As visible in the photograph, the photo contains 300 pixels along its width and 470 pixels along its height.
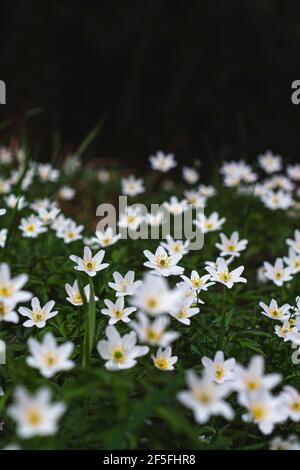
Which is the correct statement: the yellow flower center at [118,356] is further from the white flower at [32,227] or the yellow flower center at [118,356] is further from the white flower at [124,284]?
the white flower at [32,227]

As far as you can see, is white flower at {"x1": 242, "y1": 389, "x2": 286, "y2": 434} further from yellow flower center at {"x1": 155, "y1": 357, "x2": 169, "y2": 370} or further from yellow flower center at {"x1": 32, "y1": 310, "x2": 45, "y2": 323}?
yellow flower center at {"x1": 32, "y1": 310, "x2": 45, "y2": 323}

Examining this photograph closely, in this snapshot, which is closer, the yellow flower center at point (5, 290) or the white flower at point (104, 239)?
the yellow flower center at point (5, 290)

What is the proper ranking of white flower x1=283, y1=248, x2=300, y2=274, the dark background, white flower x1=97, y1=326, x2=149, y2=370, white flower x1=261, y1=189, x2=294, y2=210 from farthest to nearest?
the dark background < white flower x1=261, y1=189, x2=294, y2=210 < white flower x1=283, y1=248, x2=300, y2=274 < white flower x1=97, y1=326, x2=149, y2=370

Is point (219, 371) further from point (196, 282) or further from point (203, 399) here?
point (196, 282)

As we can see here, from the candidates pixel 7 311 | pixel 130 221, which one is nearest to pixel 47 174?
pixel 130 221

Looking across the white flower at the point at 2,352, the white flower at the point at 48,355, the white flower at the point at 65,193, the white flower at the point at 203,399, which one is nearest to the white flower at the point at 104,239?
the white flower at the point at 2,352

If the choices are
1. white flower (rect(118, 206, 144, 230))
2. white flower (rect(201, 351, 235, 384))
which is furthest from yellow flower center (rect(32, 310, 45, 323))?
white flower (rect(118, 206, 144, 230))
